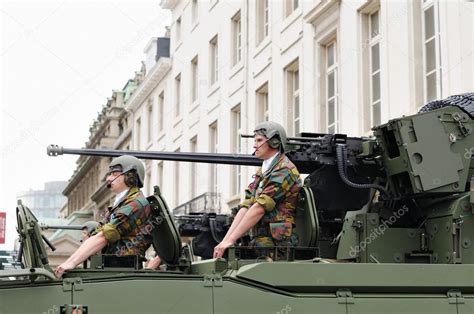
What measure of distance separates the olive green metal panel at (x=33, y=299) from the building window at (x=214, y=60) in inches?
985

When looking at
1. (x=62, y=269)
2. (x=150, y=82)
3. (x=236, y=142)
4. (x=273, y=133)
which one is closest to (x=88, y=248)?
(x=62, y=269)

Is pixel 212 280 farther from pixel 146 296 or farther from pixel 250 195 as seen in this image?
pixel 250 195

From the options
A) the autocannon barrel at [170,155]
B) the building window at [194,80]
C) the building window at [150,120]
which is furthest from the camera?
the building window at [150,120]

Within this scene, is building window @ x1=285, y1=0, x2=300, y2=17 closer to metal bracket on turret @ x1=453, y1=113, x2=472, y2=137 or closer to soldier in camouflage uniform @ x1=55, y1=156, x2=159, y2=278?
metal bracket on turret @ x1=453, y1=113, x2=472, y2=137

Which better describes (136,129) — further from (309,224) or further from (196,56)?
(309,224)

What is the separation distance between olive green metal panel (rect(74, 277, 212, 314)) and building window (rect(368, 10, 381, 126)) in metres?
13.3

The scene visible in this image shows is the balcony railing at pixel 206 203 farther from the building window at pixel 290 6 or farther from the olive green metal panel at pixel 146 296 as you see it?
the olive green metal panel at pixel 146 296

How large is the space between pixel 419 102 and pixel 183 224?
530cm

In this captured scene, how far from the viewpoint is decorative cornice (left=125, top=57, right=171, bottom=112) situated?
38.0 m

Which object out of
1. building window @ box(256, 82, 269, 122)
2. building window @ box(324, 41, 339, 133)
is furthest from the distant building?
building window @ box(324, 41, 339, 133)

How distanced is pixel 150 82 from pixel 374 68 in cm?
2147

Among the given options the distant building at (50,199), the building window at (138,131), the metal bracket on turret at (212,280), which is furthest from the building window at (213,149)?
the distant building at (50,199)

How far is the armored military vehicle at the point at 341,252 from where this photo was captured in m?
6.72

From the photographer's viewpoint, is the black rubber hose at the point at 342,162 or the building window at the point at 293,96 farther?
the building window at the point at 293,96
